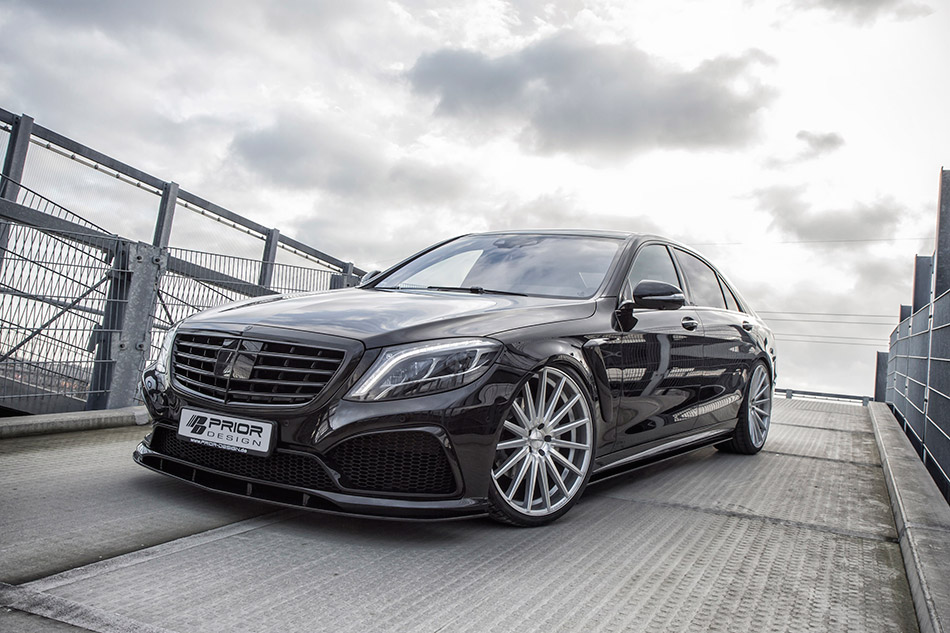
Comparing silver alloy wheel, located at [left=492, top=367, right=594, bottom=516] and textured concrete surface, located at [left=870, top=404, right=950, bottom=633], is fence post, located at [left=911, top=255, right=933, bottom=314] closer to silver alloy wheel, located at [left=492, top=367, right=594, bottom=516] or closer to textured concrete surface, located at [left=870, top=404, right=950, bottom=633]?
textured concrete surface, located at [left=870, top=404, right=950, bottom=633]

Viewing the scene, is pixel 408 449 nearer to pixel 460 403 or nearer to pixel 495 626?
pixel 460 403

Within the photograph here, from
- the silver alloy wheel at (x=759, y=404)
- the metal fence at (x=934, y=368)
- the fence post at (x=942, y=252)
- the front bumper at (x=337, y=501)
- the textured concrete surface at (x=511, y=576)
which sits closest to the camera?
the textured concrete surface at (x=511, y=576)

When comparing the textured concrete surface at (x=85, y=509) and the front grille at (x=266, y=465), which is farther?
the front grille at (x=266, y=465)

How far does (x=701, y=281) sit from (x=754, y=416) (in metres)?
1.32

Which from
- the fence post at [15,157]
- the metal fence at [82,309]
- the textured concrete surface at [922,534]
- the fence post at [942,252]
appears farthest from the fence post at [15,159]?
the fence post at [942,252]

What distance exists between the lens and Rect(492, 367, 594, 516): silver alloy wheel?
133 inches

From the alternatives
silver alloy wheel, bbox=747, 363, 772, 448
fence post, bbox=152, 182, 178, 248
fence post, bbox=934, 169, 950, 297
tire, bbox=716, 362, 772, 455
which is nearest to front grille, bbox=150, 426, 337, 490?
tire, bbox=716, 362, 772, 455

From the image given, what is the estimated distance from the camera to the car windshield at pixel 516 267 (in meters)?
4.18

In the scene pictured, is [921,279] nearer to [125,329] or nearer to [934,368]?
[934,368]

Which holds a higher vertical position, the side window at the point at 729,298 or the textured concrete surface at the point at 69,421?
the side window at the point at 729,298

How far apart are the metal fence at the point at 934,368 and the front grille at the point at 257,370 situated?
12.0ft

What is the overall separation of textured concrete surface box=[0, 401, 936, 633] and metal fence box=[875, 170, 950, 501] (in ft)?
4.28

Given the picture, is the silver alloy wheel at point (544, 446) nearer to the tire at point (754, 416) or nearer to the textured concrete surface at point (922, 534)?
the textured concrete surface at point (922, 534)

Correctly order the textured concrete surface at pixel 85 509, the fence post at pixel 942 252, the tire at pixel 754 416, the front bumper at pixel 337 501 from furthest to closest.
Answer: the fence post at pixel 942 252
the tire at pixel 754 416
the front bumper at pixel 337 501
the textured concrete surface at pixel 85 509
